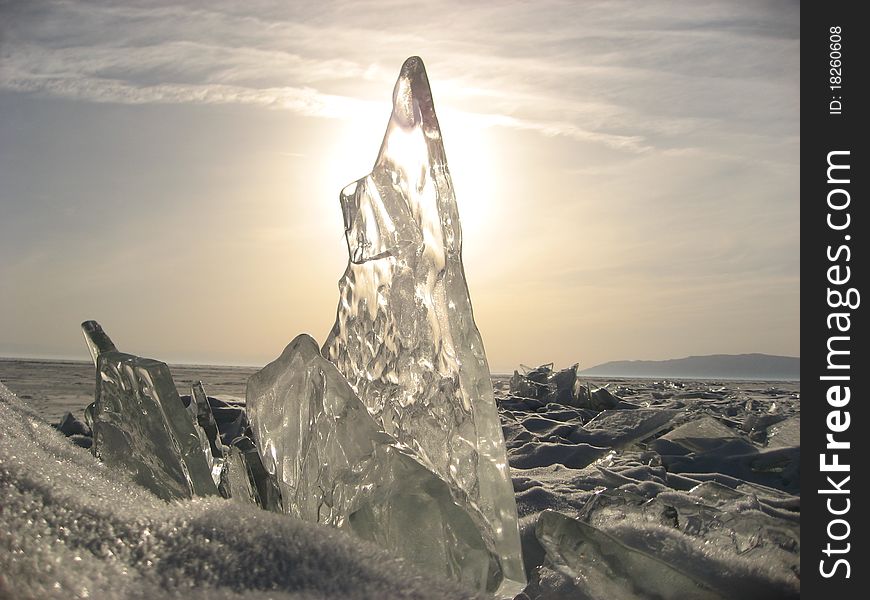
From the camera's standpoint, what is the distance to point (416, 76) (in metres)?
1.31

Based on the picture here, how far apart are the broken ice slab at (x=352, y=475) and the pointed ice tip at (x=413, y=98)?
49 cm

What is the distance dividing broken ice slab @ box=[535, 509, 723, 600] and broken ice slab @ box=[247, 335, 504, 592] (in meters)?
0.16

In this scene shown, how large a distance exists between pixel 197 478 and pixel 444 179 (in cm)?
74

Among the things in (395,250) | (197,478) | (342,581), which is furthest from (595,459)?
(342,581)

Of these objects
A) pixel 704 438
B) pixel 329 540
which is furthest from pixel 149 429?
pixel 704 438

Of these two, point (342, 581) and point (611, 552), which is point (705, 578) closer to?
point (611, 552)

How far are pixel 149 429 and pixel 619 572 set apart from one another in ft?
3.00

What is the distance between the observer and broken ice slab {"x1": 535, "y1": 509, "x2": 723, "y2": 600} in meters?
1.12

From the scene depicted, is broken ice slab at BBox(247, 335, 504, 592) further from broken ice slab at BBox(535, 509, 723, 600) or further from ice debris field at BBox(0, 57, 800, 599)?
broken ice slab at BBox(535, 509, 723, 600)

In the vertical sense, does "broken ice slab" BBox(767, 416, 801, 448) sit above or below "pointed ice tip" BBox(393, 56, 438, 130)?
below

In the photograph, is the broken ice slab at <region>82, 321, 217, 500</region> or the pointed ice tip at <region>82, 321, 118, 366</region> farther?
the pointed ice tip at <region>82, 321, 118, 366</region>

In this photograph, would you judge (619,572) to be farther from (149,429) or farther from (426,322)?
(149,429)

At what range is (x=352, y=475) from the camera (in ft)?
3.76

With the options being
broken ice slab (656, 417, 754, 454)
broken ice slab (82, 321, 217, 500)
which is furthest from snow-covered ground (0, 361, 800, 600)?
broken ice slab (656, 417, 754, 454)
